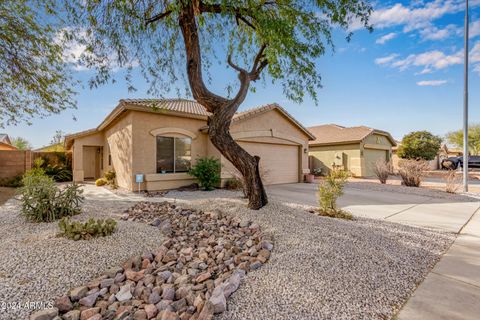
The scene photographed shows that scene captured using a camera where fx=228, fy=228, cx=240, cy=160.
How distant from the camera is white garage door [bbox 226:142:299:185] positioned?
12.6 metres

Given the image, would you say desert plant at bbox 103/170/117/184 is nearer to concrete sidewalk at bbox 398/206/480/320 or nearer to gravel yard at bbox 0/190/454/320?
gravel yard at bbox 0/190/454/320

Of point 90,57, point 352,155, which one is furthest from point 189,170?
point 352,155

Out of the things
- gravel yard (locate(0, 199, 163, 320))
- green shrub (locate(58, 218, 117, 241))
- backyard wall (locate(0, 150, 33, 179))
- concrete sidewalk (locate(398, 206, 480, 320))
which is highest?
backyard wall (locate(0, 150, 33, 179))

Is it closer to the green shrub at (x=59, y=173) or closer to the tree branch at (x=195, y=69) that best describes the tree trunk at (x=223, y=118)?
the tree branch at (x=195, y=69)

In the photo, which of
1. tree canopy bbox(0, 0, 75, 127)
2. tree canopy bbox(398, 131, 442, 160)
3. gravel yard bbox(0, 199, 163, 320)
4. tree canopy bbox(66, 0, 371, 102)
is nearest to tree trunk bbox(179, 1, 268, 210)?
tree canopy bbox(66, 0, 371, 102)

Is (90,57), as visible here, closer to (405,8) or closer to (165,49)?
(165,49)

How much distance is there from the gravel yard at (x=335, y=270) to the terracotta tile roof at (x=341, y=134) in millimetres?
15206

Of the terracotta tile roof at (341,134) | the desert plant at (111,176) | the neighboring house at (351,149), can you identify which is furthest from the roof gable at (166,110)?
the neighboring house at (351,149)

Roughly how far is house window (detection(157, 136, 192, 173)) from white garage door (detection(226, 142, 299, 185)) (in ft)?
9.47

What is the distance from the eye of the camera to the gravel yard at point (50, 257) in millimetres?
2735

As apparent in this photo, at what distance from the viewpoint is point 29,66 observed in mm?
9023

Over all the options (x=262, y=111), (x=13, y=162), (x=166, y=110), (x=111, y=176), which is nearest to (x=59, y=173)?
(x=13, y=162)

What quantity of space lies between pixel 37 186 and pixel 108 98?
563 cm

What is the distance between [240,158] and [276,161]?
26.0 feet
